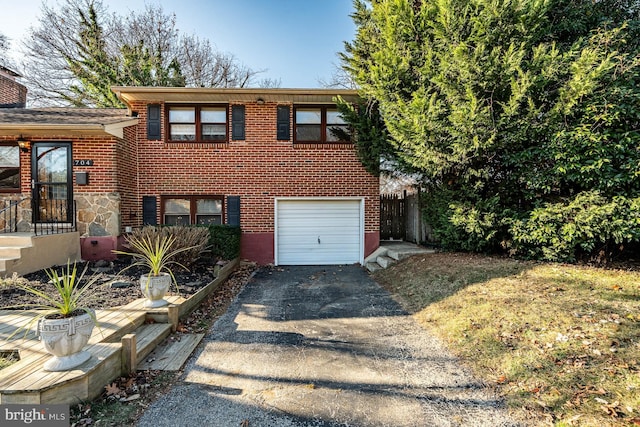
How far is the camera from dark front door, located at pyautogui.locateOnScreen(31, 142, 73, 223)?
773 cm

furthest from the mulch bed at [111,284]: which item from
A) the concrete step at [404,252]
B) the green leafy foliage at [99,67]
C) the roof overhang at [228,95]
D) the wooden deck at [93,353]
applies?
the green leafy foliage at [99,67]

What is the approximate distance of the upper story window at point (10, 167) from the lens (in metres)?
7.77

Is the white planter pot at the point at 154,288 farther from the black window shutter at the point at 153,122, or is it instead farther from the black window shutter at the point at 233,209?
the black window shutter at the point at 153,122

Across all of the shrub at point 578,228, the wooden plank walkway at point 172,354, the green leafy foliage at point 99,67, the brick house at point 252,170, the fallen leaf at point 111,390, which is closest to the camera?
the fallen leaf at point 111,390

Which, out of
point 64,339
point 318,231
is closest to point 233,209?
point 318,231

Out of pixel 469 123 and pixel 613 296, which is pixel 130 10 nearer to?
pixel 469 123

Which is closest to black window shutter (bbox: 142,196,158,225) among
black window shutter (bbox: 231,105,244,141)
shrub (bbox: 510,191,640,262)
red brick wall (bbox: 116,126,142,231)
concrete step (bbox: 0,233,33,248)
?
red brick wall (bbox: 116,126,142,231)

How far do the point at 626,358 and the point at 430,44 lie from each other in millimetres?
6533

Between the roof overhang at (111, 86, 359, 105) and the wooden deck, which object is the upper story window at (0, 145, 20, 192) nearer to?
the roof overhang at (111, 86, 359, 105)

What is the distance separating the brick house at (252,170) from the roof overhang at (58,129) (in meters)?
0.61

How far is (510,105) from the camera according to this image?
19.0 ft

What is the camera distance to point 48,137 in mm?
7742

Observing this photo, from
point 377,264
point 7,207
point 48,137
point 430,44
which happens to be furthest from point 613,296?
point 7,207

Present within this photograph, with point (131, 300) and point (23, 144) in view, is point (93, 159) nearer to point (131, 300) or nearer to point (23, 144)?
point (23, 144)
